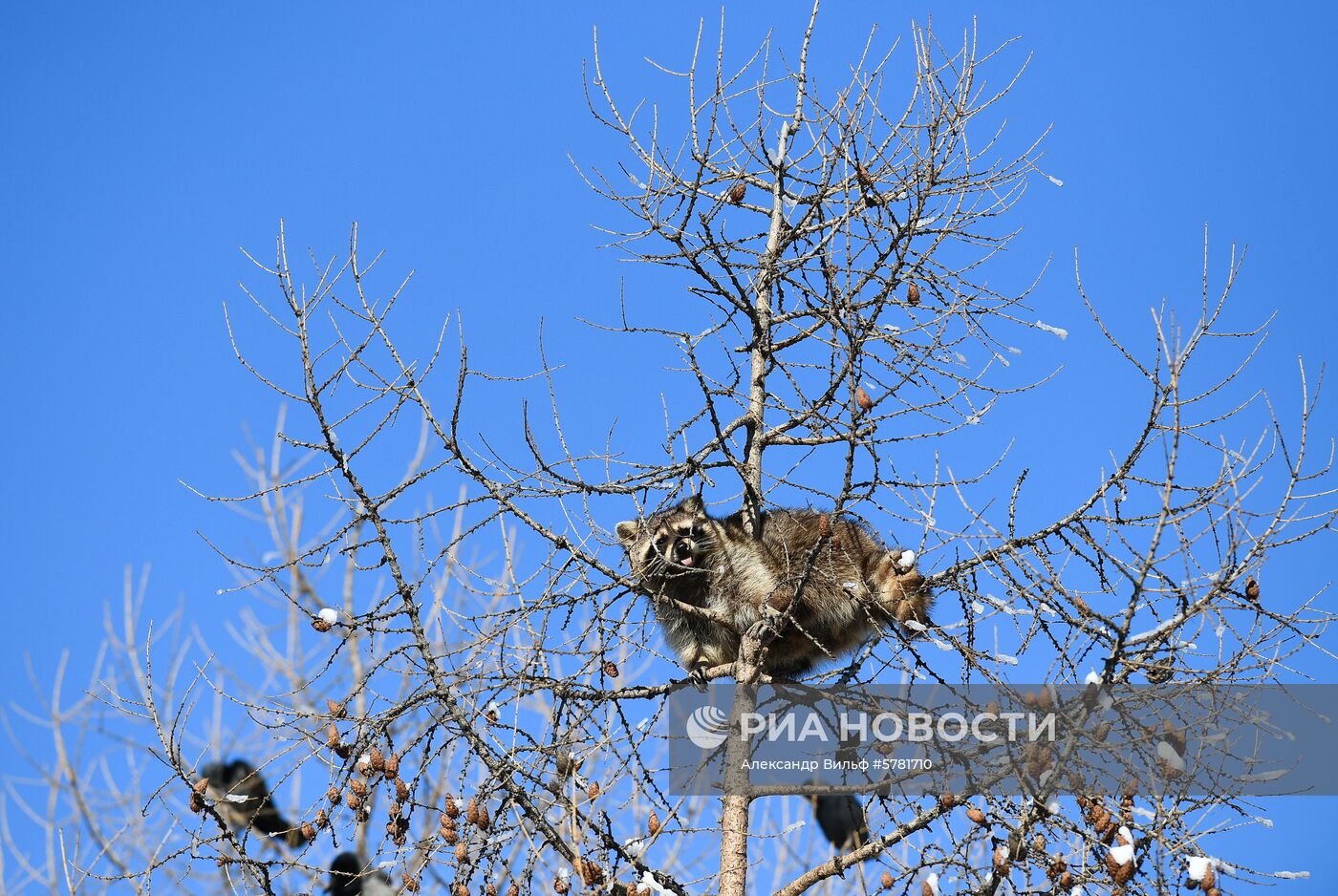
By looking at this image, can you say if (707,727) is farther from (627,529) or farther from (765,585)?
(627,529)

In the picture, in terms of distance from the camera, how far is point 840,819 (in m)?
6.49

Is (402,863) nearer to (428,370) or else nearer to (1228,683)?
(428,370)

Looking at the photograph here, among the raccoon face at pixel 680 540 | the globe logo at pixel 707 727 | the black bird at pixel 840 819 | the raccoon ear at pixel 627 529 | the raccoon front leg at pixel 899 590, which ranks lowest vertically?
the black bird at pixel 840 819

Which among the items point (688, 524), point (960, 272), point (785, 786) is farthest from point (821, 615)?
point (960, 272)

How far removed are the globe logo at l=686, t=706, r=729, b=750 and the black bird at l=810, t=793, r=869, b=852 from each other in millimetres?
540

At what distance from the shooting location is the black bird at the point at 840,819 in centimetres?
603

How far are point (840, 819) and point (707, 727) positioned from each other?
0.84m

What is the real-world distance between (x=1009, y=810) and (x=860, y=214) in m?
2.42

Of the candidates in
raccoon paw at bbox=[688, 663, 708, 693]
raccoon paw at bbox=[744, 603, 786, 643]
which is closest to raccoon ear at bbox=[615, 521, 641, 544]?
raccoon paw at bbox=[688, 663, 708, 693]

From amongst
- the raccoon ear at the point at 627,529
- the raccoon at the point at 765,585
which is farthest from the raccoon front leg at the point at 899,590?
the raccoon ear at the point at 627,529

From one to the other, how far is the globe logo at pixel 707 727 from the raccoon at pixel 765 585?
20 centimetres

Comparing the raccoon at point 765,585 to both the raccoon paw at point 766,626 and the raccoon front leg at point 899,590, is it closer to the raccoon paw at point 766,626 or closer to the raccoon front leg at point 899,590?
the raccoon front leg at point 899,590

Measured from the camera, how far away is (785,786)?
5.58m

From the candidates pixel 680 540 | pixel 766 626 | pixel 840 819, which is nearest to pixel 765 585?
pixel 680 540
